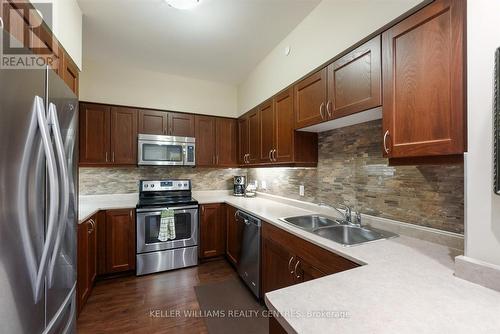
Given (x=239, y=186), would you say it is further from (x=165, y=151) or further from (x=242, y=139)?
(x=165, y=151)

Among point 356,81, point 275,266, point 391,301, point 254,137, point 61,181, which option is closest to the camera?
point 391,301

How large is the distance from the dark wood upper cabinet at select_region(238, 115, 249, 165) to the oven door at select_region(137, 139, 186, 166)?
2.80 feet

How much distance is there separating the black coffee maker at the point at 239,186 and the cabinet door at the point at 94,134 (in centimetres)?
181

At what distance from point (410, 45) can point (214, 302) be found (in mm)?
2486

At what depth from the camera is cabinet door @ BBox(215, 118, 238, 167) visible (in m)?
3.45

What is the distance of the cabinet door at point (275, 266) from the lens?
167 cm

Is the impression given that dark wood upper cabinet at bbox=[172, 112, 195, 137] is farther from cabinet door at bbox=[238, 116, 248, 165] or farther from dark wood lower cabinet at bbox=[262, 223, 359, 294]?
dark wood lower cabinet at bbox=[262, 223, 359, 294]

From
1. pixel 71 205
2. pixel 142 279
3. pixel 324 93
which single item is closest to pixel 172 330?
pixel 142 279

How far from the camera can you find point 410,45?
1166 mm

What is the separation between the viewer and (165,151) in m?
3.02

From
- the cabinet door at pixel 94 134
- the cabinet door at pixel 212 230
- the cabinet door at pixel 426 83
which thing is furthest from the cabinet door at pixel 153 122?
the cabinet door at pixel 426 83

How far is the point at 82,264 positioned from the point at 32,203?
1.35 metres

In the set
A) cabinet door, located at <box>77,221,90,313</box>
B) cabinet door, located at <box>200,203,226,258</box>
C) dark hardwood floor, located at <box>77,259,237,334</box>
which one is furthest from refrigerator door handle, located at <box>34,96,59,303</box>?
cabinet door, located at <box>200,203,226,258</box>

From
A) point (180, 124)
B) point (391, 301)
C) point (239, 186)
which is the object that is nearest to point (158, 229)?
point (239, 186)
